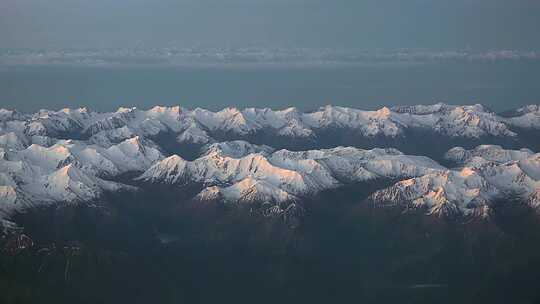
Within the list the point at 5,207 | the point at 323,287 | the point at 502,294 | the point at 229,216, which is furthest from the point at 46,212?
the point at 502,294

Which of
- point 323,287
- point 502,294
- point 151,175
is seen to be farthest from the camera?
point 151,175

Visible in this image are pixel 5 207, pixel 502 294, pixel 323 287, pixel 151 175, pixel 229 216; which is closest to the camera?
pixel 502 294

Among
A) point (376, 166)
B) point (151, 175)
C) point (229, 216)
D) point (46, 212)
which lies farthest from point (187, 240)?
point (376, 166)

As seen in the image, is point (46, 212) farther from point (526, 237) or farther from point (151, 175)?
point (526, 237)

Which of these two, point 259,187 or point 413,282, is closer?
point 413,282

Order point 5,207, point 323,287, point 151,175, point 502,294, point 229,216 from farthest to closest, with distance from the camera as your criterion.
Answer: point 151,175, point 229,216, point 5,207, point 323,287, point 502,294

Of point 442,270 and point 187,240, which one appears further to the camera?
point 187,240

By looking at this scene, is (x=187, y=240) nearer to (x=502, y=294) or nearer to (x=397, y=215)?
(x=397, y=215)

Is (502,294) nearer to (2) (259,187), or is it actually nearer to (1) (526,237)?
(1) (526,237)

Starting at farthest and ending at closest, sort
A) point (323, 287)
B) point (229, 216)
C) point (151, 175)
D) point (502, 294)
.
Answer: point (151, 175)
point (229, 216)
point (323, 287)
point (502, 294)
